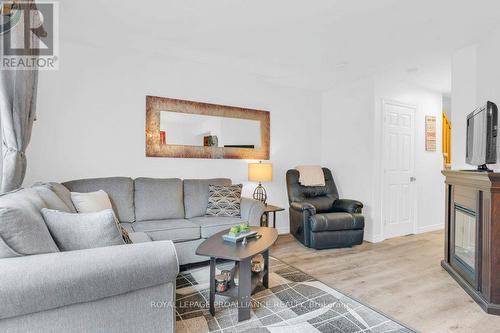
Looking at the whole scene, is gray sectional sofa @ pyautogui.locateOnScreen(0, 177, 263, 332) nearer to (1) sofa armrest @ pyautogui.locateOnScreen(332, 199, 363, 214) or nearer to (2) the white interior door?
(1) sofa armrest @ pyautogui.locateOnScreen(332, 199, 363, 214)

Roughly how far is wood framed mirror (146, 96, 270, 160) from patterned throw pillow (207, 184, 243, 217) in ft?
2.16

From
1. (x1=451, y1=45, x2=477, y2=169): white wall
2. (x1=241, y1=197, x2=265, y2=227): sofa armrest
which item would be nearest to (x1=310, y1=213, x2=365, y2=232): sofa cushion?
(x1=241, y1=197, x2=265, y2=227): sofa armrest

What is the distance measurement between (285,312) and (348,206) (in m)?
2.18

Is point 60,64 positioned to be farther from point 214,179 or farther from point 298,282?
point 298,282

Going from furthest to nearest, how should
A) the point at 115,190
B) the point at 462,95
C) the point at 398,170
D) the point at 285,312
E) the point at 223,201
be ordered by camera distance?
the point at 398,170, the point at 223,201, the point at 462,95, the point at 115,190, the point at 285,312

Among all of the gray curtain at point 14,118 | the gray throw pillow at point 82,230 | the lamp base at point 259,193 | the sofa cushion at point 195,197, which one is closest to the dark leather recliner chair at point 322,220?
the lamp base at point 259,193

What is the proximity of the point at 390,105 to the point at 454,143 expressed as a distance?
1164 millimetres

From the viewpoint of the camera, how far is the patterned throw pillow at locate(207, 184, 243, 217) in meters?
3.27

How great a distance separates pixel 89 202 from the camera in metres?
2.46

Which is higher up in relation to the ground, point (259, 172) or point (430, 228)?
point (259, 172)

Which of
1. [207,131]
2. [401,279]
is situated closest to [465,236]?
[401,279]

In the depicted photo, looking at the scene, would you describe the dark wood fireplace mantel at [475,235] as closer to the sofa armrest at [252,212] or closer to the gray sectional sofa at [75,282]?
the sofa armrest at [252,212]

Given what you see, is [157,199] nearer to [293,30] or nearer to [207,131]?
[207,131]

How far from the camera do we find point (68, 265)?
1.23 m
